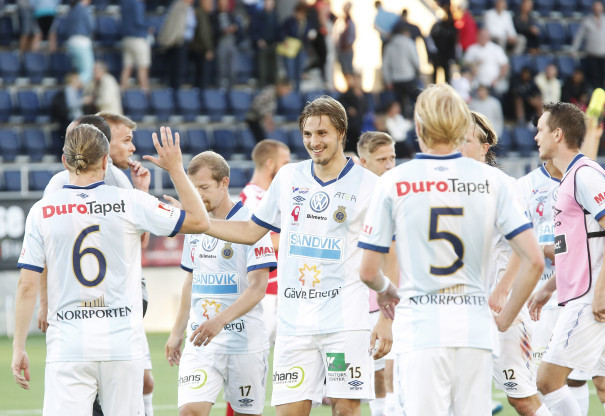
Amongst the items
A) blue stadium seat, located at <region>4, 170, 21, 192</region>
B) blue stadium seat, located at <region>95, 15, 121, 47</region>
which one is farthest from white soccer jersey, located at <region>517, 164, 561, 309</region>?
blue stadium seat, located at <region>95, 15, 121, 47</region>

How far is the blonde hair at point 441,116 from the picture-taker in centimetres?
482

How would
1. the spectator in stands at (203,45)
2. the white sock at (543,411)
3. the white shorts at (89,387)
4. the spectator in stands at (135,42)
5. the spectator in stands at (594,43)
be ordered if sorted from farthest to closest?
the spectator in stands at (594,43) < the spectator in stands at (203,45) < the spectator in stands at (135,42) < the white sock at (543,411) < the white shorts at (89,387)

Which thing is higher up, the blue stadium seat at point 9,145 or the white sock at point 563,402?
the blue stadium seat at point 9,145

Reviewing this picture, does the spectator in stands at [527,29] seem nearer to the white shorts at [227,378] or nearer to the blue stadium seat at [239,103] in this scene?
the blue stadium seat at [239,103]

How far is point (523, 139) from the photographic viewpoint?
21797mm

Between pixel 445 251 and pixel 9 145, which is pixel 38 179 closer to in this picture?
pixel 9 145

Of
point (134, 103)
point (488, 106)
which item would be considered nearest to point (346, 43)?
point (488, 106)

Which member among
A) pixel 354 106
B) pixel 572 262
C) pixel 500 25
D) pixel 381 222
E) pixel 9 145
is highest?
pixel 500 25

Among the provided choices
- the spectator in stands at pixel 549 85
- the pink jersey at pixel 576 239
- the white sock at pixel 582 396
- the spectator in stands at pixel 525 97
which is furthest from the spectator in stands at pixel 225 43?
the pink jersey at pixel 576 239

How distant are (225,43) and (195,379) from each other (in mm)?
14878

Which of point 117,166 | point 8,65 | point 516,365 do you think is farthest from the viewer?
point 8,65

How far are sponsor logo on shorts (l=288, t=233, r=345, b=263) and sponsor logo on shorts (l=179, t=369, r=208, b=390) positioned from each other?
1090 millimetres

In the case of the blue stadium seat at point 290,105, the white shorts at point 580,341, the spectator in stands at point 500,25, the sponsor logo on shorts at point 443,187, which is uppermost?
the spectator in stands at point 500,25

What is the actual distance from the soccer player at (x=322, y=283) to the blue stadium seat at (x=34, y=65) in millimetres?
14986
